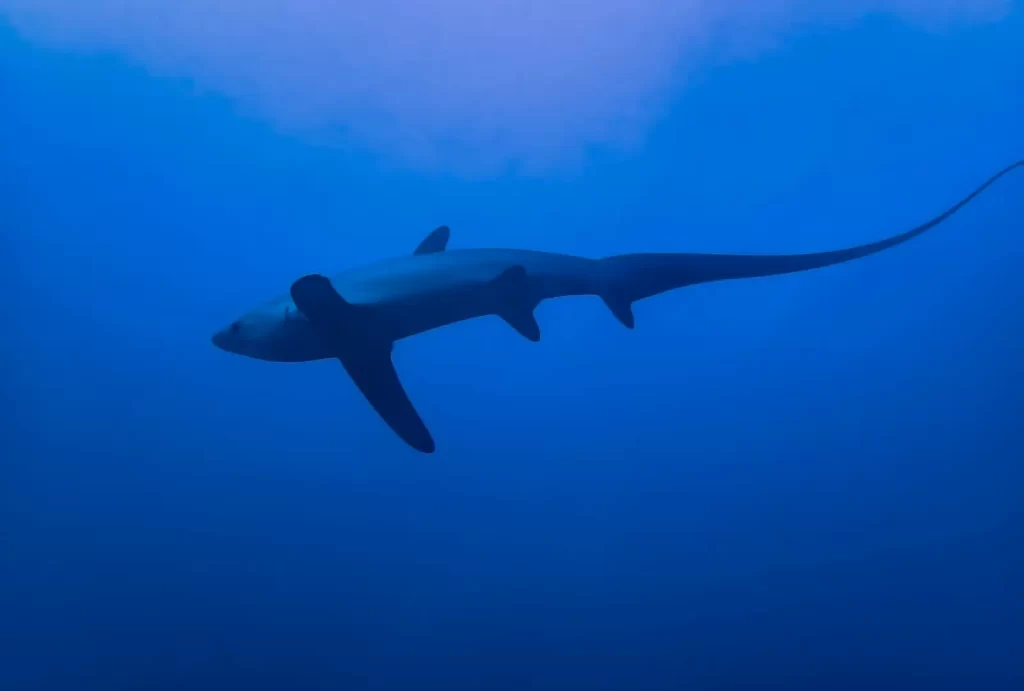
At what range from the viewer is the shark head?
315 centimetres

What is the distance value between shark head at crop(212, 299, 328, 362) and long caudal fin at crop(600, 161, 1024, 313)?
1.51 m

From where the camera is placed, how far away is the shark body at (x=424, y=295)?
3.02m

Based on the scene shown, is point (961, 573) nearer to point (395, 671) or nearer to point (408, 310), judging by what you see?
point (395, 671)

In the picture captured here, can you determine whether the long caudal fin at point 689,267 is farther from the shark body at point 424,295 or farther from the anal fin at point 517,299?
the anal fin at point 517,299

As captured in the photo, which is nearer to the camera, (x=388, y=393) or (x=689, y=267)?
(x=689, y=267)

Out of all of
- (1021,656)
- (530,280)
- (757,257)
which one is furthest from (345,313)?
(1021,656)

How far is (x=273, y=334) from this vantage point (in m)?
3.18

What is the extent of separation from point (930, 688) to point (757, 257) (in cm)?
1001

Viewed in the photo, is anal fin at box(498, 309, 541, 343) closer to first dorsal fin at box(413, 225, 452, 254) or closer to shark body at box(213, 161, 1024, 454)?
shark body at box(213, 161, 1024, 454)

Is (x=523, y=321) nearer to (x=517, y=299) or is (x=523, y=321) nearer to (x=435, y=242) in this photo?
(x=517, y=299)

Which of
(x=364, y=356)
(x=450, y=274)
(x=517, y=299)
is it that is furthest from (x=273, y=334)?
(x=517, y=299)

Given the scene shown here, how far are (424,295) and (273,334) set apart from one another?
755 millimetres

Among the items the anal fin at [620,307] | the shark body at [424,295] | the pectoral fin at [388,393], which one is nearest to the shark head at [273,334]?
the shark body at [424,295]

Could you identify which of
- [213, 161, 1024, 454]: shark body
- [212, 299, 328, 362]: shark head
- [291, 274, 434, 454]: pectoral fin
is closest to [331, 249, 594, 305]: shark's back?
[213, 161, 1024, 454]: shark body
